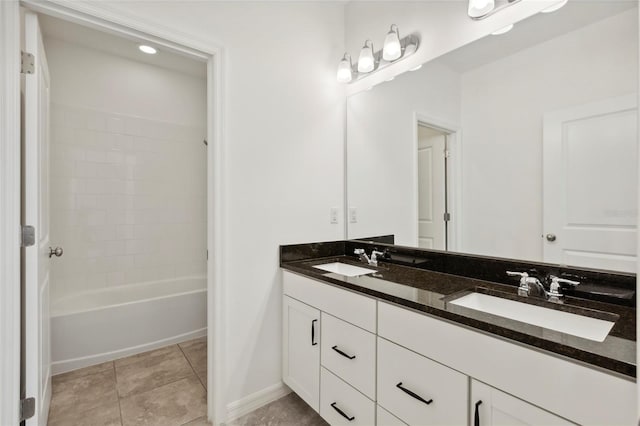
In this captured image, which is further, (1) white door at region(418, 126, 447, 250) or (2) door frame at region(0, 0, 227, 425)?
(1) white door at region(418, 126, 447, 250)

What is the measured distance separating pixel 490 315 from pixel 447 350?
7.1 inches

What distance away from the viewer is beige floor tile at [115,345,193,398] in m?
2.01

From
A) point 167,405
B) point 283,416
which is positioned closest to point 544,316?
point 283,416

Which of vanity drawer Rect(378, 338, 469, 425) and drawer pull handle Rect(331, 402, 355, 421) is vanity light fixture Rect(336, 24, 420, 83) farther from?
drawer pull handle Rect(331, 402, 355, 421)

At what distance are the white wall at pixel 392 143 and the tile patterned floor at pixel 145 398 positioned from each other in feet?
3.93

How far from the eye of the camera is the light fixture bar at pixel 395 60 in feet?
5.66

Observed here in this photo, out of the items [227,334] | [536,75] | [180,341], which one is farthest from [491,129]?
[180,341]

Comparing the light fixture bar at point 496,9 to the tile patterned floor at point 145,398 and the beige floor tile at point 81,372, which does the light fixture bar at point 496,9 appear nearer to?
the tile patterned floor at point 145,398

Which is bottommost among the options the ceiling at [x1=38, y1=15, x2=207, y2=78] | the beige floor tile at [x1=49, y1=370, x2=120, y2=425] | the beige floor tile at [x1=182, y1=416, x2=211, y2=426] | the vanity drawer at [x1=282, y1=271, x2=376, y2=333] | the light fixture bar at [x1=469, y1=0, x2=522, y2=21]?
the beige floor tile at [x1=182, y1=416, x2=211, y2=426]

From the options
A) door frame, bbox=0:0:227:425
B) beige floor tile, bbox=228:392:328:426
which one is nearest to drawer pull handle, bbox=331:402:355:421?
beige floor tile, bbox=228:392:328:426

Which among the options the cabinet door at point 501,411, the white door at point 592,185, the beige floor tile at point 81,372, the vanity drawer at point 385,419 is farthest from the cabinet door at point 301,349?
the beige floor tile at point 81,372

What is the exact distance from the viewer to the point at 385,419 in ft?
4.01

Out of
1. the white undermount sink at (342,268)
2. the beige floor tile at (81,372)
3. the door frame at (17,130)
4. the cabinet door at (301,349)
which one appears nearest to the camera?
the door frame at (17,130)

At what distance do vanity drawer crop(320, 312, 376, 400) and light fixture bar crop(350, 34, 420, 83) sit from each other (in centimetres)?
152
